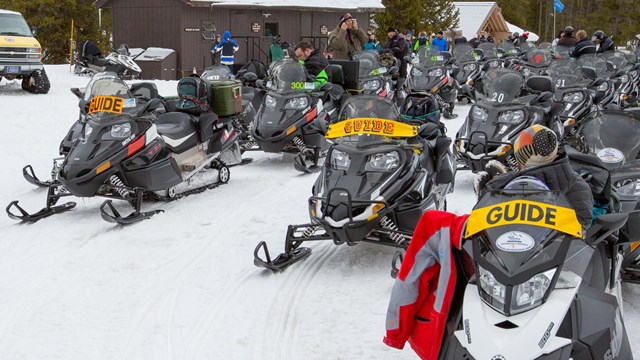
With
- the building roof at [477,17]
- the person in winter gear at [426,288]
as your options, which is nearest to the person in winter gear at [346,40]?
the person in winter gear at [426,288]

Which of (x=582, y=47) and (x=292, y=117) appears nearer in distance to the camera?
(x=292, y=117)

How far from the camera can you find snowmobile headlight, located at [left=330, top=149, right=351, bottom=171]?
6191 mm

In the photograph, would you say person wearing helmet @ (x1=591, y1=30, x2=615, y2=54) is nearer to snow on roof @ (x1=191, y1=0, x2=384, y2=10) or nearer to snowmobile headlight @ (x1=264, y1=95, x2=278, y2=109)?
snow on roof @ (x1=191, y1=0, x2=384, y2=10)

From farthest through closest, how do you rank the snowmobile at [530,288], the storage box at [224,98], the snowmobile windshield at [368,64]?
the snowmobile windshield at [368,64], the storage box at [224,98], the snowmobile at [530,288]

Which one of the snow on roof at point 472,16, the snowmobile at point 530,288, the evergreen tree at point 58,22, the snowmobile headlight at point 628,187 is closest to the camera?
the snowmobile at point 530,288

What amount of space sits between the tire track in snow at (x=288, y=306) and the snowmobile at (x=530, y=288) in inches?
53.9

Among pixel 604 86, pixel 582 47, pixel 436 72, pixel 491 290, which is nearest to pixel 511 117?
pixel 604 86

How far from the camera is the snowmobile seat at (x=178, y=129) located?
840 centimetres

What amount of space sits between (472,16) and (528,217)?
154ft

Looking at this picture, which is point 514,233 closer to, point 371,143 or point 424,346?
point 424,346

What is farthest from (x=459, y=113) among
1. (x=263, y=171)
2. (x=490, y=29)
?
(x=490, y=29)

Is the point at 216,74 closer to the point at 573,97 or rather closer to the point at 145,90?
the point at 145,90

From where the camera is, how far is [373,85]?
13.6 m

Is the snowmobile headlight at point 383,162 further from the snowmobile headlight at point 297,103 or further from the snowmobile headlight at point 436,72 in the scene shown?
the snowmobile headlight at point 436,72
